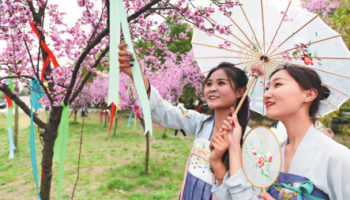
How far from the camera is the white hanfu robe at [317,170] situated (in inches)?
36.4

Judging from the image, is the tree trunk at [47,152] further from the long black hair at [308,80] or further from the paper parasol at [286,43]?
the long black hair at [308,80]

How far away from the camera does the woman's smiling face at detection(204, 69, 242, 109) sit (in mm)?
1426

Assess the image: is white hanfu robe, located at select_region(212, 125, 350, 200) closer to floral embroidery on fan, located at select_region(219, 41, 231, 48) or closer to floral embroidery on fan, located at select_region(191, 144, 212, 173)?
floral embroidery on fan, located at select_region(191, 144, 212, 173)

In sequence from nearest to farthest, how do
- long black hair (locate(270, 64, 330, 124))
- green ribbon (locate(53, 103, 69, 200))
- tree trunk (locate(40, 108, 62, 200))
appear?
long black hair (locate(270, 64, 330, 124)), green ribbon (locate(53, 103, 69, 200)), tree trunk (locate(40, 108, 62, 200))

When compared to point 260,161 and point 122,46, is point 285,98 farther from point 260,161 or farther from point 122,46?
point 122,46

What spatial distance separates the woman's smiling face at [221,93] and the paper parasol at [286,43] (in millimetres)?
165

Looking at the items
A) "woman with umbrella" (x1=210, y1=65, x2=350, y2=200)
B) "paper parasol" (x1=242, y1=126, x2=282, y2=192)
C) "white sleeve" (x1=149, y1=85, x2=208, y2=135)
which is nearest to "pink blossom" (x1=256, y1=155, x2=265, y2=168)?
"paper parasol" (x1=242, y1=126, x2=282, y2=192)

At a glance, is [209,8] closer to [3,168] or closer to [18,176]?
[18,176]

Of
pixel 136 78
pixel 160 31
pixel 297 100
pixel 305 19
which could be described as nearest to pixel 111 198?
pixel 160 31

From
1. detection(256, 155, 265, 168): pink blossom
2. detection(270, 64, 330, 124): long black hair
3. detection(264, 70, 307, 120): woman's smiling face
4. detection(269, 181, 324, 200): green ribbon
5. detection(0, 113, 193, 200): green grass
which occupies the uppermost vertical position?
detection(270, 64, 330, 124): long black hair

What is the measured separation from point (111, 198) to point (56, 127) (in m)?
2.16

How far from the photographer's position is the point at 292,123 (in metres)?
1.15

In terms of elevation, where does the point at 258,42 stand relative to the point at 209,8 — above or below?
below

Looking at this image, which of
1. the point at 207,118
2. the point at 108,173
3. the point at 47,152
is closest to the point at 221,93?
the point at 207,118
